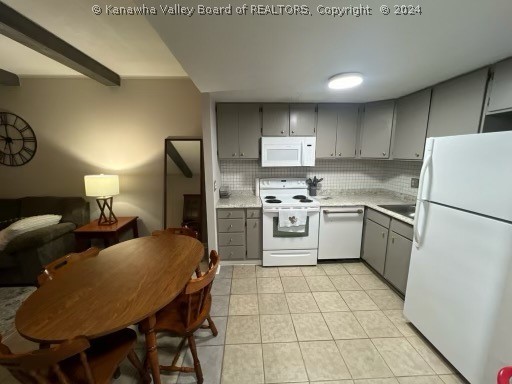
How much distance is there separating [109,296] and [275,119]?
102 inches

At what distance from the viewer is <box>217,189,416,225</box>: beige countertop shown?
277cm

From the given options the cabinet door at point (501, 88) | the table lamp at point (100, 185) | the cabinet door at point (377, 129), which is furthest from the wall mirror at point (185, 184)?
the cabinet door at point (501, 88)

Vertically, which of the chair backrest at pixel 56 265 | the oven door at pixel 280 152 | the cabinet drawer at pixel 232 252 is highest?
the oven door at pixel 280 152

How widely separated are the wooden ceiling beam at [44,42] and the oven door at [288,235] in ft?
8.61

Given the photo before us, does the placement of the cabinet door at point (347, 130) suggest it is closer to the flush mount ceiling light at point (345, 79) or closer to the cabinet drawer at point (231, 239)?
the flush mount ceiling light at point (345, 79)

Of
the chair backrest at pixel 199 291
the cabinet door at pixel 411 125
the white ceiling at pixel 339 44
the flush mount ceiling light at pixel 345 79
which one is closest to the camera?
the white ceiling at pixel 339 44

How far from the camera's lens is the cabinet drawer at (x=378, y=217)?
7.92 feet

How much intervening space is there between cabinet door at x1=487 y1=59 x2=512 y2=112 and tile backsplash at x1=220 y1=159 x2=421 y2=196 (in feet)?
5.21

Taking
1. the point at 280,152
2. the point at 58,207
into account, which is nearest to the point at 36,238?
the point at 58,207

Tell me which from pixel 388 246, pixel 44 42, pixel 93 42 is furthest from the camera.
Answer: pixel 388 246

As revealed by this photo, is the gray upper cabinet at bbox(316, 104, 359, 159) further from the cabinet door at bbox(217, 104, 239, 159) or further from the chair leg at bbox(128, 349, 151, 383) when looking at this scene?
the chair leg at bbox(128, 349, 151, 383)

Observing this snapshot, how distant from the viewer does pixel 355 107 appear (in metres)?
2.96

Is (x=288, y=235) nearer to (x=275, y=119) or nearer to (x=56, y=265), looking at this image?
(x=275, y=119)

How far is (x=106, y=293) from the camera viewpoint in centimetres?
120
